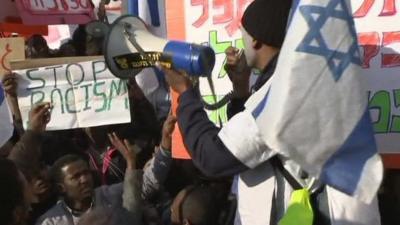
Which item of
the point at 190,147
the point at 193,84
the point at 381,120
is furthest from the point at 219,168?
the point at 381,120

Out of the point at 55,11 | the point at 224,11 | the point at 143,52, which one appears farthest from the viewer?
Result: the point at 55,11

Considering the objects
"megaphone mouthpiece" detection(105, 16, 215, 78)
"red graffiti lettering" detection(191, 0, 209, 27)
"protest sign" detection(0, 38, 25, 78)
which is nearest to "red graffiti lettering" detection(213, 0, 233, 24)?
"red graffiti lettering" detection(191, 0, 209, 27)

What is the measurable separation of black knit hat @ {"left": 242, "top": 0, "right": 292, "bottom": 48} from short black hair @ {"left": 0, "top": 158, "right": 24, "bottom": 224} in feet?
2.60

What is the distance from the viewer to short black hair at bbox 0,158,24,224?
1858mm

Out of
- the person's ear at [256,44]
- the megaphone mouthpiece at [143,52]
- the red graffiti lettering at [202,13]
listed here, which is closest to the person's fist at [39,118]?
the megaphone mouthpiece at [143,52]

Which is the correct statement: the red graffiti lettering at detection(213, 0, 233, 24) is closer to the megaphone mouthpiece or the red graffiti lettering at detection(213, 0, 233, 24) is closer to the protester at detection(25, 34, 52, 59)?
the megaphone mouthpiece

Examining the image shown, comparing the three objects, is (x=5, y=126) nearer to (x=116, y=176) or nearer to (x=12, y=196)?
(x=116, y=176)

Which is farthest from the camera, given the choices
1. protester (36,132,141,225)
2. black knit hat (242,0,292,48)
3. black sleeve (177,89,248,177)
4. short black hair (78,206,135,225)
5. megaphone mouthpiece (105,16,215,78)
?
protester (36,132,141,225)

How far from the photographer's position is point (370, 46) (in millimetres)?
2828

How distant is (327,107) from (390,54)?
1.01 m

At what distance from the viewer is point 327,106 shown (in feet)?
6.15

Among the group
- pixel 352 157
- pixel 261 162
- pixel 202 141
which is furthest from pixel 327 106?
pixel 202 141

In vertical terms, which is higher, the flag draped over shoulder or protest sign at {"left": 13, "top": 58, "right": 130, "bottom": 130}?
the flag draped over shoulder

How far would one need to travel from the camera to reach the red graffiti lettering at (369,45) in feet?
9.24
